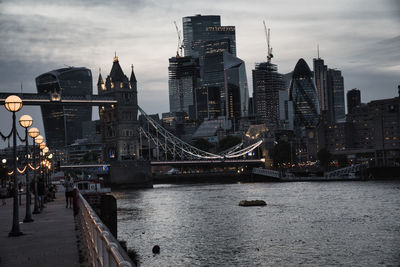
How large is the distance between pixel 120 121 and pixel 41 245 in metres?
119

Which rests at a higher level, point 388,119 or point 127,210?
point 388,119

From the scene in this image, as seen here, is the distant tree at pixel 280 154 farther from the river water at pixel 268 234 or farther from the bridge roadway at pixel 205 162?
the river water at pixel 268 234

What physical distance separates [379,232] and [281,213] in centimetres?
1626

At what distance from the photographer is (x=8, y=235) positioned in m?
19.7

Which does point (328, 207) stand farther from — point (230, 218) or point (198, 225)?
point (198, 225)

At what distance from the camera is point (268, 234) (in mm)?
40688

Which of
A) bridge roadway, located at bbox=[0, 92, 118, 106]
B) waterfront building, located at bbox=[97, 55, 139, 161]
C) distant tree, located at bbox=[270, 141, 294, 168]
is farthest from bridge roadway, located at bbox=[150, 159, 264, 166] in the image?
bridge roadway, located at bbox=[0, 92, 118, 106]

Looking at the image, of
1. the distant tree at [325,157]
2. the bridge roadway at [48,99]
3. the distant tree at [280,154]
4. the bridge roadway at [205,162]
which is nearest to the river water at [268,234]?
the bridge roadway at [48,99]

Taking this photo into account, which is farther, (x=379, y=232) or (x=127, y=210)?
(x=127, y=210)

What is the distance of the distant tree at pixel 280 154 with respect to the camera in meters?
172

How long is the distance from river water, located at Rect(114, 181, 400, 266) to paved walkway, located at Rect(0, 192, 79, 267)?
333 inches

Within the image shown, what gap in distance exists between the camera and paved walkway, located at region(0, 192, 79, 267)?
14.2 metres

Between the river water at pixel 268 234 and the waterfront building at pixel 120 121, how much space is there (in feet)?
228

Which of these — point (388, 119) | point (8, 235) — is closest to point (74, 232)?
point (8, 235)
